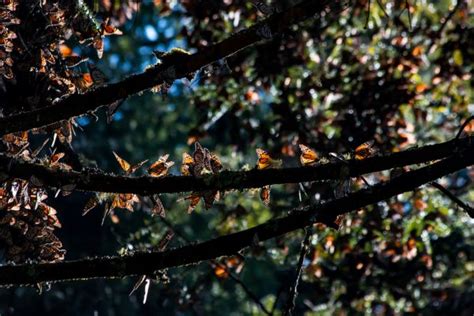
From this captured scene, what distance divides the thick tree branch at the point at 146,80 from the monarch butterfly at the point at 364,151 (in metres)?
0.52

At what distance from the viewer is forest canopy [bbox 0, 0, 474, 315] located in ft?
8.32

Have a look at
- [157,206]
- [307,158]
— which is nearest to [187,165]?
[157,206]

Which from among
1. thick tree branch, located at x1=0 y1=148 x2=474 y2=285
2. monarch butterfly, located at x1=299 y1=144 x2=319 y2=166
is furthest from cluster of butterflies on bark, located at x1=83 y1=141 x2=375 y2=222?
thick tree branch, located at x1=0 y1=148 x2=474 y2=285

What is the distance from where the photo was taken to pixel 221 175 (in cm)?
255

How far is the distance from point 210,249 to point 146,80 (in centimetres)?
67

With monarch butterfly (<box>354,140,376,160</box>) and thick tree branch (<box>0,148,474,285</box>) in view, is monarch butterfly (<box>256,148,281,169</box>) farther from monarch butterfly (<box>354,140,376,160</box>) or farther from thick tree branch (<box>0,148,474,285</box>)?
monarch butterfly (<box>354,140,376,160</box>)

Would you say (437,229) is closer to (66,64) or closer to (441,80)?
(441,80)

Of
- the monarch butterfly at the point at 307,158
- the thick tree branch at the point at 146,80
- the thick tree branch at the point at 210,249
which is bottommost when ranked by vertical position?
the thick tree branch at the point at 210,249

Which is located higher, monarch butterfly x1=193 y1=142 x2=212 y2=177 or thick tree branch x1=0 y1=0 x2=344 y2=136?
thick tree branch x1=0 y1=0 x2=344 y2=136

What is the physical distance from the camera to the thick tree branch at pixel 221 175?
241cm

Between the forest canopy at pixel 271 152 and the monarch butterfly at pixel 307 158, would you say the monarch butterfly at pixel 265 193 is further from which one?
the monarch butterfly at pixel 307 158

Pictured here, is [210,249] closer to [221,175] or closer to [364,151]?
[221,175]

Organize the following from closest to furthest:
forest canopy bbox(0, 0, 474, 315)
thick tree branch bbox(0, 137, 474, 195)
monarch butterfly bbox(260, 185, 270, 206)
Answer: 1. thick tree branch bbox(0, 137, 474, 195)
2. forest canopy bbox(0, 0, 474, 315)
3. monarch butterfly bbox(260, 185, 270, 206)

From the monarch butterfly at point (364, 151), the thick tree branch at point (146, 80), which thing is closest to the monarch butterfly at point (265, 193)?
the monarch butterfly at point (364, 151)
